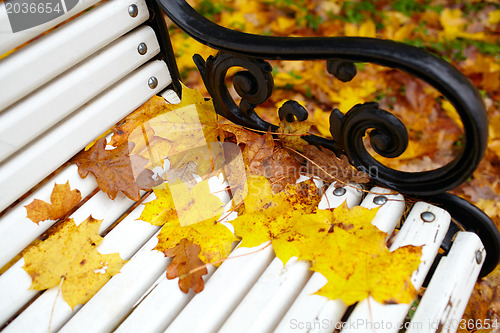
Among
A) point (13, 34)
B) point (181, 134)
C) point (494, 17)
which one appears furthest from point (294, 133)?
point (494, 17)

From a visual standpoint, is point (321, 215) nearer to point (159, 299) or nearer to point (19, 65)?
point (159, 299)

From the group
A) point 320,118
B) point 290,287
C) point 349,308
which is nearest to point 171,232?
point 290,287

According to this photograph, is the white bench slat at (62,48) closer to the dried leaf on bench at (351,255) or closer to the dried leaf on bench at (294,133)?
the dried leaf on bench at (294,133)

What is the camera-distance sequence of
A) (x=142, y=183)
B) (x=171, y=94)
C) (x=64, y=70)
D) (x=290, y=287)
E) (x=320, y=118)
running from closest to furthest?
1. (x=290, y=287)
2. (x=64, y=70)
3. (x=142, y=183)
4. (x=171, y=94)
5. (x=320, y=118)

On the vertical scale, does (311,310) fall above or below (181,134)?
below

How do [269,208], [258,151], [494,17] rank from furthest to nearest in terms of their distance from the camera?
1. [494,17]
2. [258,151]
3. [269,208]

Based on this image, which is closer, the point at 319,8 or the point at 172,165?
the point at 172,165

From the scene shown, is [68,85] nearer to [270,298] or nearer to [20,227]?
[20,227]
